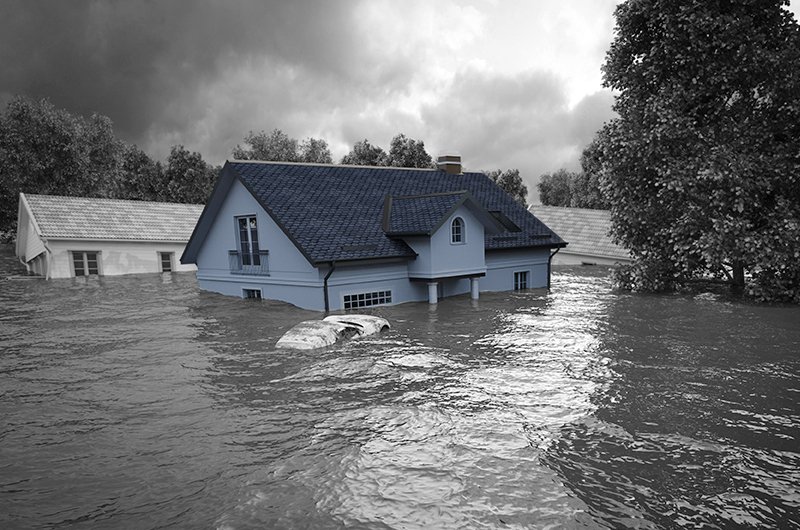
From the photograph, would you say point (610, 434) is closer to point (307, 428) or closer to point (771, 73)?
point (307, 428)

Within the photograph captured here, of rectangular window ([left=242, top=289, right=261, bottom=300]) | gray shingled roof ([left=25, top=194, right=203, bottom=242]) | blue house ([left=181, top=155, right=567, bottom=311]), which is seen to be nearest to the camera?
blue house ([left=181, top=155, right=567, bottom=311])

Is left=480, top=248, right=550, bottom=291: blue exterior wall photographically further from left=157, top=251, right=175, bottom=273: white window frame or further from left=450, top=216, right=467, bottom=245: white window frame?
left=157, top=251, right=175, bottom=273: white window frame

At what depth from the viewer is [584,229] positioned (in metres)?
41.5

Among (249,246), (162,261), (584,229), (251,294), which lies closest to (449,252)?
(249,246)

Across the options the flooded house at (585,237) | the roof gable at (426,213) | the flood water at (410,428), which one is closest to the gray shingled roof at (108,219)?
the flood water at (410,428)

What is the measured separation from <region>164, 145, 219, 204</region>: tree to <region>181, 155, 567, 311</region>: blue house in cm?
4494

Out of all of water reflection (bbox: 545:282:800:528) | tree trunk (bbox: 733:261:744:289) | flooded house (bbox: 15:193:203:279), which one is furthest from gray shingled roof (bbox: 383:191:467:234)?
flooded house (bbox: 15:193:203:279)

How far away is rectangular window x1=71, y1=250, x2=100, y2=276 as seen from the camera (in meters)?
33.3

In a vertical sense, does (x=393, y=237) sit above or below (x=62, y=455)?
above

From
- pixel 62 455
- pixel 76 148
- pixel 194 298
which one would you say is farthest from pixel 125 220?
pixel 62 455

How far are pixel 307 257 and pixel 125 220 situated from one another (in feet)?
79.7

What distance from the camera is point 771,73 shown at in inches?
772

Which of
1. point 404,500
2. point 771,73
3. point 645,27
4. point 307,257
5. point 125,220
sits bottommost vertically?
point 404,500

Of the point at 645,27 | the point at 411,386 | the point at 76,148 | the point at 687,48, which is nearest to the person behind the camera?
the point at 411,386
